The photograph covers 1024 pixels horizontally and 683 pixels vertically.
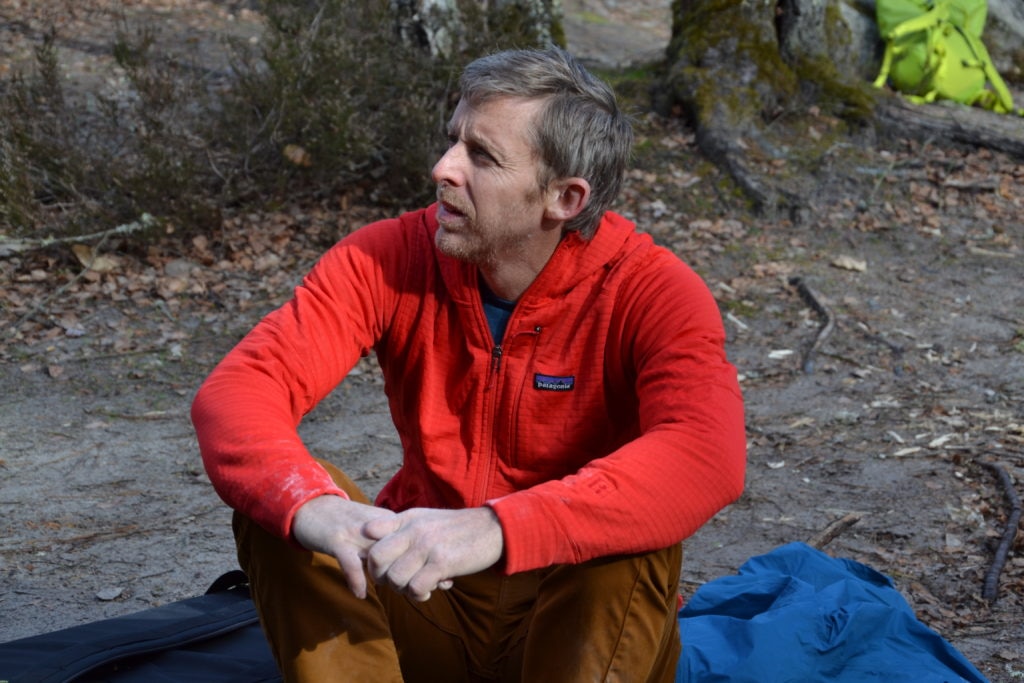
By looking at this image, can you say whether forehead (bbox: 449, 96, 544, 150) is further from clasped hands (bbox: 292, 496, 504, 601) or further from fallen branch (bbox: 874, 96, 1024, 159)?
fallen branch (bbox: 874, 96, 1024, 159)

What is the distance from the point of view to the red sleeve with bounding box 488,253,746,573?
80.1 inches

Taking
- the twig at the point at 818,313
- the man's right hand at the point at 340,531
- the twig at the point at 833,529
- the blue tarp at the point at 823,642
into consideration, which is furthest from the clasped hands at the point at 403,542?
the twig at the point at 818,313

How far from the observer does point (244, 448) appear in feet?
7.13

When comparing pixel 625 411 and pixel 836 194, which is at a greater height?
pixel 625 411

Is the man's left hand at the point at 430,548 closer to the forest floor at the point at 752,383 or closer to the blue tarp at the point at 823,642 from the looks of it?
the blue tarp at the point at 823,642

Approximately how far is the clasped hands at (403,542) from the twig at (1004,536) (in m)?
2.24

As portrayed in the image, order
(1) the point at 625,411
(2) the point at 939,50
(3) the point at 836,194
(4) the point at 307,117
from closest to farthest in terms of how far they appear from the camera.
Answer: (1) the point at 625,411 < (4) the point at 307,117 < (3) the point at 836,194 < (2) the point at 939,50

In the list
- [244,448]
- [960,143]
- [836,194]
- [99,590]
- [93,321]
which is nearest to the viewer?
[244,448]

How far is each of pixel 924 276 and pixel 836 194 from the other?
110cm

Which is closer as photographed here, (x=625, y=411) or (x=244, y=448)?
(x=244, y=448)

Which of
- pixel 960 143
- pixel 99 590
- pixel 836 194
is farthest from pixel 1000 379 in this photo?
pixel 99 590

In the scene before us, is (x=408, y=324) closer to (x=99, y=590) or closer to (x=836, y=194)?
(x=99, y=590)

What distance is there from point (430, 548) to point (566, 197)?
1033 mm

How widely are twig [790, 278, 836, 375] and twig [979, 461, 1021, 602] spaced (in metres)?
1.51
